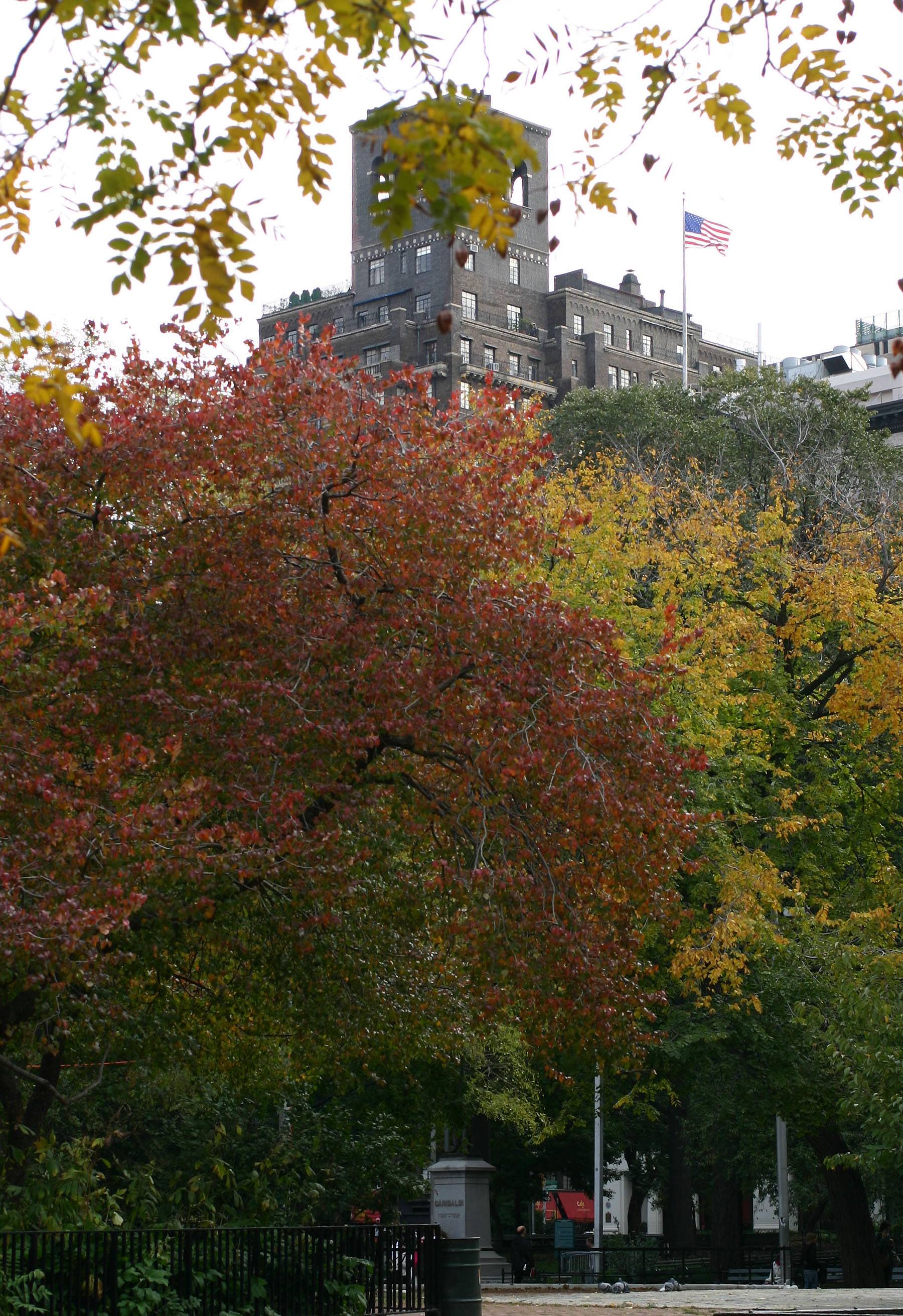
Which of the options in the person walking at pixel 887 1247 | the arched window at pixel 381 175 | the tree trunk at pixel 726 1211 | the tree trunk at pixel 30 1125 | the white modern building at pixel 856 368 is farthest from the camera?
the white modern building at pixel 856 368

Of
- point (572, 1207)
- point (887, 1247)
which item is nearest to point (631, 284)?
point (572, 1207)

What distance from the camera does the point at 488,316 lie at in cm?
8475

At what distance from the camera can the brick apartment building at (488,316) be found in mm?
82562

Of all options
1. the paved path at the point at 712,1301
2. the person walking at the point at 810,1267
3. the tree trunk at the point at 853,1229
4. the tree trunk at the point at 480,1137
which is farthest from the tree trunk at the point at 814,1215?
the paved path at the point at 712,1301

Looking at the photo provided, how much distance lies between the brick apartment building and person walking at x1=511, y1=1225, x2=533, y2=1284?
44.2 metres

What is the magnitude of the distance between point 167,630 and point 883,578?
1932cm

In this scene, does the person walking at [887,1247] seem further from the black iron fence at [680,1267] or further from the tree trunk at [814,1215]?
the tree trunk at [814,1215]

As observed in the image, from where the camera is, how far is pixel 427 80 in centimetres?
736

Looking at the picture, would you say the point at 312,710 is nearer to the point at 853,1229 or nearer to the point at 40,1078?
the point at 40,1078

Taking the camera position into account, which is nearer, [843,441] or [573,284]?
[843,441]

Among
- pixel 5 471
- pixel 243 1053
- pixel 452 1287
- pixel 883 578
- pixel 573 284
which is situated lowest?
pixel 452 1287

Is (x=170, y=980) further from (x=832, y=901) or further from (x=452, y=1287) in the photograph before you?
(x=832, y=901)

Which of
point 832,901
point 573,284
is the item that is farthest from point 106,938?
point 573,284

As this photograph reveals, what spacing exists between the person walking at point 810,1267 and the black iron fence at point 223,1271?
19.3 m
